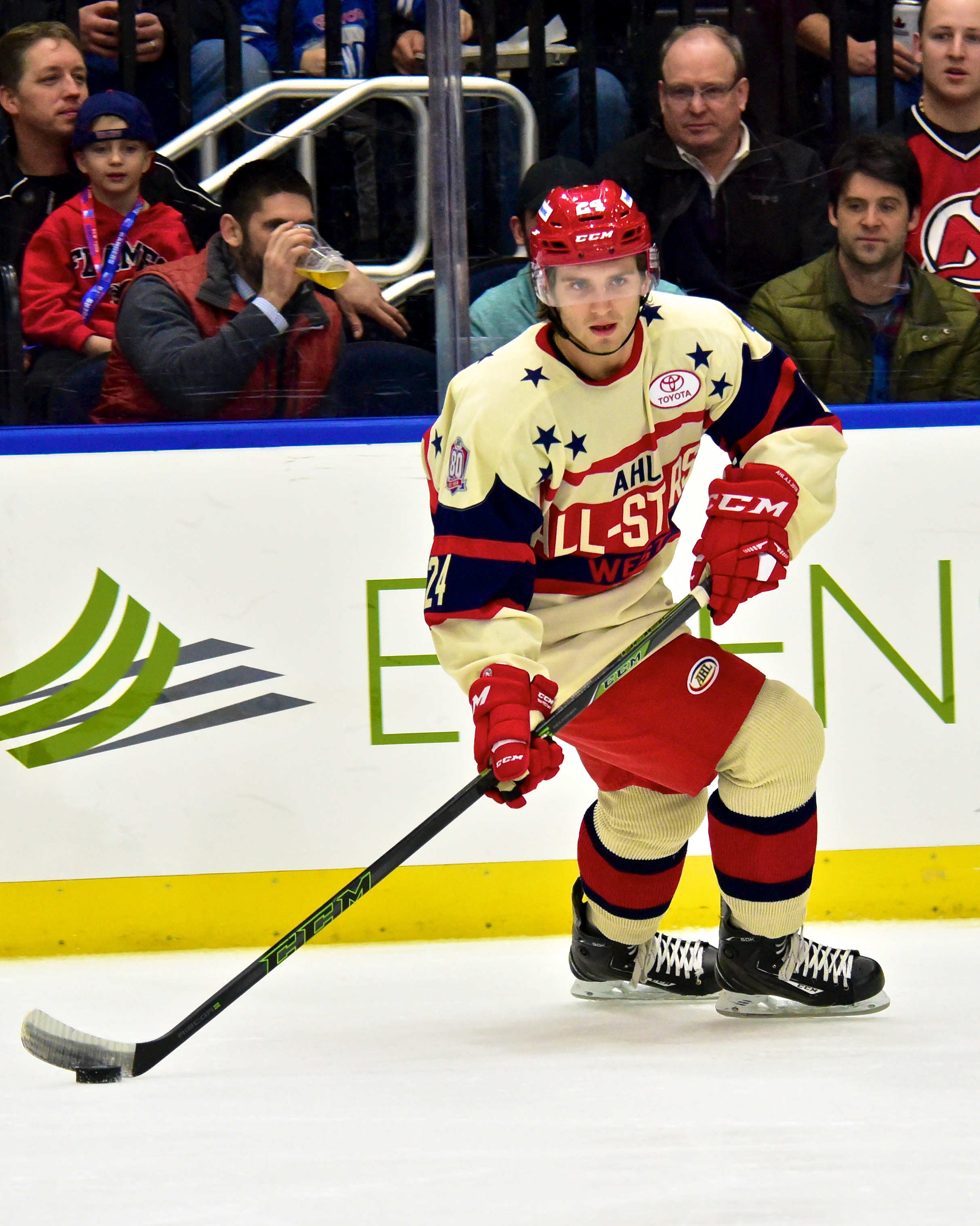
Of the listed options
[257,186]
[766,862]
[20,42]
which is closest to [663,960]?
[766,862]

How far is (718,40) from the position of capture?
272 cm

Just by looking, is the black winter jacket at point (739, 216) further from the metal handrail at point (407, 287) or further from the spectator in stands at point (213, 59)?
the spectator in stands at point (213, 59)

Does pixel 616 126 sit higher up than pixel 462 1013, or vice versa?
pixel 616 126

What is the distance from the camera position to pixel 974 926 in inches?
107

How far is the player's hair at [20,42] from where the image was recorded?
264cm

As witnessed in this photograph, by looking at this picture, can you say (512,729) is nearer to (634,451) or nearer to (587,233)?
(634,451)

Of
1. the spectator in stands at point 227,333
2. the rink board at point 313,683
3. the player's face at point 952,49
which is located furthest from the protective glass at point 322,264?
the player's face at point 952,49

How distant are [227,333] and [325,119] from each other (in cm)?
41

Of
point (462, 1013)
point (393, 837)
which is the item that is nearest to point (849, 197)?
point (393, 837)

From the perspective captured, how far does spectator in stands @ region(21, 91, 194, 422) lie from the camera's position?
267 centimetres

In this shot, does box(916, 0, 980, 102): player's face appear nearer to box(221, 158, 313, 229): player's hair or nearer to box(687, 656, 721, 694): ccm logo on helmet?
box(221, 158, 313, 229): player's hair

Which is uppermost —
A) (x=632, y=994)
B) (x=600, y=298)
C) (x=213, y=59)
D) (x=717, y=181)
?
(x=213, y=59)

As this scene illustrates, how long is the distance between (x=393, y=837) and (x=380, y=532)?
529 mm

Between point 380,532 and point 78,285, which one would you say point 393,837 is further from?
point 78,285
